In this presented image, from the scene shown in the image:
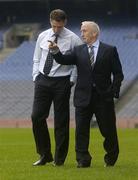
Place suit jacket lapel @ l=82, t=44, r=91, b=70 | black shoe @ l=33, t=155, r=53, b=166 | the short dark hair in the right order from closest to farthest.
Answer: the short dark hair → suit jacket lapel @ l=82, t=44, r=91, b=70 → black shoe @ l=33, t=155, r=53, b=166

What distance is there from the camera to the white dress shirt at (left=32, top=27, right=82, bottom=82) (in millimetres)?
10117

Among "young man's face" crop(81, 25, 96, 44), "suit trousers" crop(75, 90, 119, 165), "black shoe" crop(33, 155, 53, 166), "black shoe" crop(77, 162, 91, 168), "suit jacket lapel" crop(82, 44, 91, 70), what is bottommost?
"black shoe" crop(33, 155, 53, 166)

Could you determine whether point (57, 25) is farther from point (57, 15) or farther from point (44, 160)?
point (44, 160)

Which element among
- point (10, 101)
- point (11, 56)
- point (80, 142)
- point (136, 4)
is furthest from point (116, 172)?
point (136, 4)

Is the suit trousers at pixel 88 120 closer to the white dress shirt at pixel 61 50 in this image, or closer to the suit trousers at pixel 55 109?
the suit trousers at pixel 55 109

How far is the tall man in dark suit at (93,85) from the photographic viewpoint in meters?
9.88

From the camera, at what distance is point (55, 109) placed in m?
10.1

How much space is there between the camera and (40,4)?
166 feet

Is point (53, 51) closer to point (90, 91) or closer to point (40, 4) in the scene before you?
point (90, 91)

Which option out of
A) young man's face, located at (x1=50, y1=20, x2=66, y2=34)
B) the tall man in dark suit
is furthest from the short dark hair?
the tall man in dark suit

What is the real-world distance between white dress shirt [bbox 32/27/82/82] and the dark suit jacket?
21 cm

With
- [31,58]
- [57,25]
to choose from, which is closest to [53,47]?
[57,25]

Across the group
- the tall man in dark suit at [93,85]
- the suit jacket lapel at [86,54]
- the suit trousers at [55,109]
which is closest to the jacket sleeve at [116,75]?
the tall man in dark suit at [93,85]

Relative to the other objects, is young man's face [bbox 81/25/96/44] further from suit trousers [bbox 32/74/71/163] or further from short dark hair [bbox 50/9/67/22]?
suit trousers [bbox 32/74/71/163]
